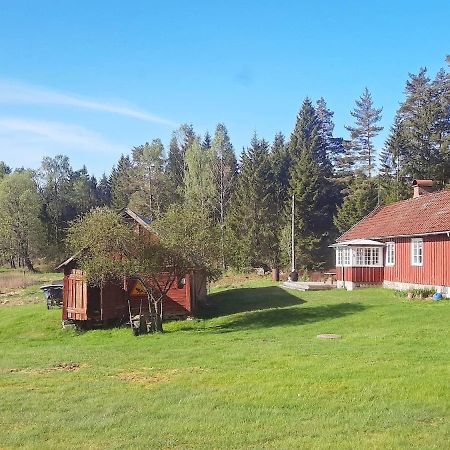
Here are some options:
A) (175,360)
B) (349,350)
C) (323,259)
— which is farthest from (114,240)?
(323,259)

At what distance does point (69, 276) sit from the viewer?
2425 cm

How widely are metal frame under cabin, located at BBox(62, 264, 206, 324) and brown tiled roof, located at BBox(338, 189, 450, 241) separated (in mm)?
10672

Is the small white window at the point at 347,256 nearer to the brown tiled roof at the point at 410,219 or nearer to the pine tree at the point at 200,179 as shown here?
the brown tiled roof at the point at 410,219

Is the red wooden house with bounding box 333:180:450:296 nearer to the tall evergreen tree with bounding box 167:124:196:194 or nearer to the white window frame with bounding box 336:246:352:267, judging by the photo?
the white window frame with bounding box 336:246:352:267

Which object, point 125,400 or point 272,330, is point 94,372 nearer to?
point 125,400

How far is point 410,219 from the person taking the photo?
28.7 meters

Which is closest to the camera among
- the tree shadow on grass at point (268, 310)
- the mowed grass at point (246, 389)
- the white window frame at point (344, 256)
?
the mowed grass at point (246, 389)

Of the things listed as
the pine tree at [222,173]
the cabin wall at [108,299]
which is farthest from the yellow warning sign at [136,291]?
the pine tree at [222,173]

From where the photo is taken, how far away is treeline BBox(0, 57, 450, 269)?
54250 mm

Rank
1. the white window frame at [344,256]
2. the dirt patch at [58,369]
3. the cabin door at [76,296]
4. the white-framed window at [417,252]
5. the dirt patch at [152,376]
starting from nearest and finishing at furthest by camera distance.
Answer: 1. the dirt patch at [152,376]
2. the dirt patch at [58,369]
3. the cabin door at [76,296]
4. the white-framed window at [417,252]
5. the white window frame at [344,256]

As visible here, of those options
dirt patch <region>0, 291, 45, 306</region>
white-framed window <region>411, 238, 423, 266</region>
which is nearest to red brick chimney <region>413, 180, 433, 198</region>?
white-framed window <region>411, 238, 423, 266</region>

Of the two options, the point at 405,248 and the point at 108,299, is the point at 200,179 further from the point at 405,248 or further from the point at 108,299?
the point at 108,299

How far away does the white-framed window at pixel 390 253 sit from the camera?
2903 centimetres

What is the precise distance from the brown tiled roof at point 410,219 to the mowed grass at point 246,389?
714 centimetres
